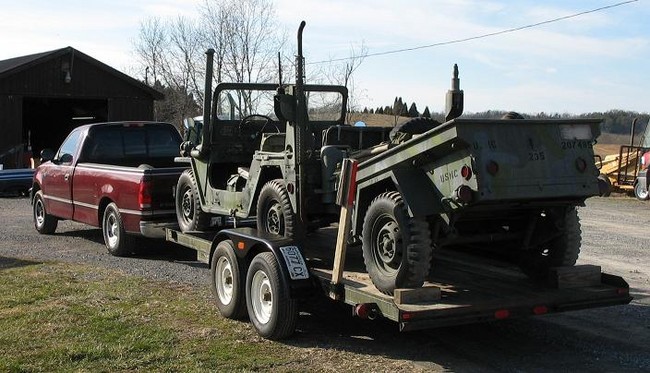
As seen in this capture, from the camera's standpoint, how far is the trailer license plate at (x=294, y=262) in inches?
231

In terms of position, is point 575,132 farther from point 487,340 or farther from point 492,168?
point 487,340

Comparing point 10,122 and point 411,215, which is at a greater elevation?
point 10,122

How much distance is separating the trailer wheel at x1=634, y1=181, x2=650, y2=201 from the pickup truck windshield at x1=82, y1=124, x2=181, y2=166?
46.9ft

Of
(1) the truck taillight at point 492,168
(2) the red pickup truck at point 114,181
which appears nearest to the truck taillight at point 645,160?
(2) the red pickup truck at point 114,181

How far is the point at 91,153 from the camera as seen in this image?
1158 centimetres

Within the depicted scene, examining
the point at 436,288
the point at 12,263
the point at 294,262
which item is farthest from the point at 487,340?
the point at 12,263

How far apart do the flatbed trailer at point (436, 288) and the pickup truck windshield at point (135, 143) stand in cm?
482

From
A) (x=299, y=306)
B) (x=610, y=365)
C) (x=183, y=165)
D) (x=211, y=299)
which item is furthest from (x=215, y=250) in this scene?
(x=183, y=165)

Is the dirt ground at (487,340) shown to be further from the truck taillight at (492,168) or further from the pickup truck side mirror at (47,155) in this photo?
the pickup truck side mirror at (47,155)

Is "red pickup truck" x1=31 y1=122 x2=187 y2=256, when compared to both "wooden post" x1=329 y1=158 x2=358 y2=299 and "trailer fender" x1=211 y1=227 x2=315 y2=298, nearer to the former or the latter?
"trailer fender" x1=211 y1=227 x2=315 y2=298

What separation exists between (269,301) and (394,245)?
53.1 inches

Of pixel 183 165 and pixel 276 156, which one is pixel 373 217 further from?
pixel 183 165

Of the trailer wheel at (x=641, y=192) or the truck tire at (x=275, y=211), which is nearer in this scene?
the truck tire at (x=275, y=211)

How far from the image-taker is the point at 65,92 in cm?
2841
